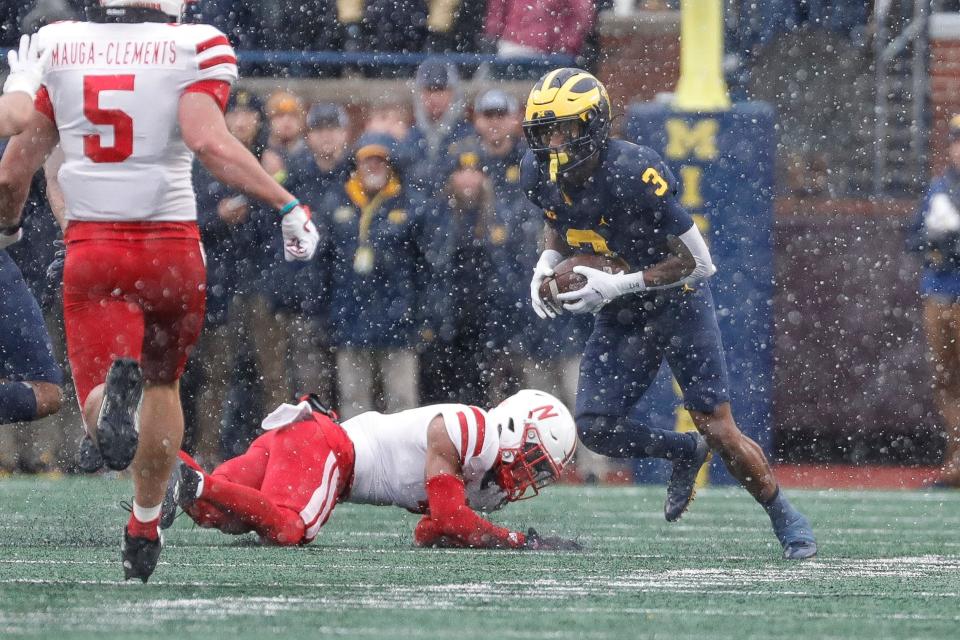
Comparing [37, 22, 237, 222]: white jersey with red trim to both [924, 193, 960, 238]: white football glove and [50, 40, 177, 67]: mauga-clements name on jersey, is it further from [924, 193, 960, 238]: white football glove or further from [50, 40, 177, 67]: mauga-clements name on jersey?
[924, 193, 960, 238]: white football glove

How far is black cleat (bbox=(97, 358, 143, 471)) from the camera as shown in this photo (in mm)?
3916

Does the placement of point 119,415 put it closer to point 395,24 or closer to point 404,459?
point 404,459

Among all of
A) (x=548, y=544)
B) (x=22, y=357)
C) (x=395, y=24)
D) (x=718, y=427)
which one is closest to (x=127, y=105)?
(x=548, y=544)

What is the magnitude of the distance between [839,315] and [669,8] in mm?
1878

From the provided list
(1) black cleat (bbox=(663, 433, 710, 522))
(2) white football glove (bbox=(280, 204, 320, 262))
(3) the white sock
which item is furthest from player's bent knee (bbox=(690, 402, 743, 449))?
(3) the white sock

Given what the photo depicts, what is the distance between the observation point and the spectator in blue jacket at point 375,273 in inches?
330

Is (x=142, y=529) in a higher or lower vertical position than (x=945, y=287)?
higher

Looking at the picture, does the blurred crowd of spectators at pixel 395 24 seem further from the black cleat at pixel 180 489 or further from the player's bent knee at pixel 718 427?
the black cleat at pixel 180 489

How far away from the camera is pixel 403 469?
5.55m

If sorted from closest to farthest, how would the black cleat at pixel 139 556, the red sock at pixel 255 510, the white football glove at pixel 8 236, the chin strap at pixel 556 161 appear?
the black cleat at pixel 139 556
the white football glove at pixel 8 236
the red sock at pixel 255 510
the chin strap at pixel 556 161

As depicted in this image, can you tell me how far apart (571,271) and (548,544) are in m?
0.88

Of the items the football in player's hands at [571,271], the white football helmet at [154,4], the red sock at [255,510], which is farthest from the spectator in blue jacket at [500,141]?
the white football helmet at [154,4]

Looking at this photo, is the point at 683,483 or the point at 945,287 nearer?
the point at 683,483

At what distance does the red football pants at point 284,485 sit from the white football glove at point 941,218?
390 centimetres
